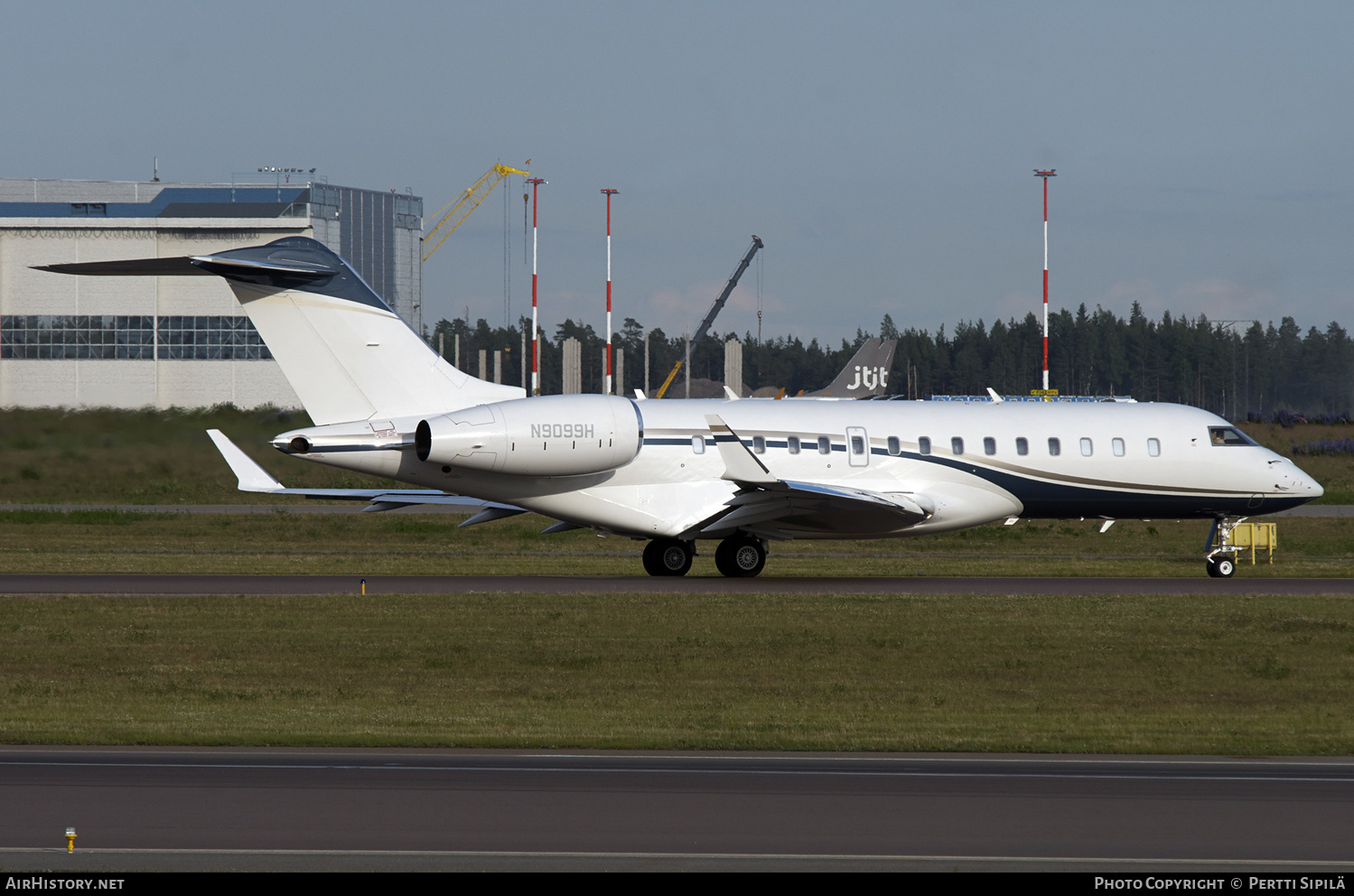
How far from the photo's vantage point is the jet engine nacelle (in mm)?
24719

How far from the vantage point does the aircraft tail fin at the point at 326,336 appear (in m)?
25.0

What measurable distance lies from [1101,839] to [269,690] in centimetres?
960

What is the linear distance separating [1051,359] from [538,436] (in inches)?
5276

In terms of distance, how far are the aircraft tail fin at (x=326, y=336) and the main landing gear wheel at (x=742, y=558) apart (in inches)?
213

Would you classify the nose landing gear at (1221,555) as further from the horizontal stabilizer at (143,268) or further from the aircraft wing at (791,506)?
the horizontal stabilizer at (143,268)

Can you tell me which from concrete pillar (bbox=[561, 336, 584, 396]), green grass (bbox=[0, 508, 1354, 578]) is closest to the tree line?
concrete pillar (bbox=[561, 336, 584, 396])

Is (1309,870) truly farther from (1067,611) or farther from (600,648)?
(1067,611)

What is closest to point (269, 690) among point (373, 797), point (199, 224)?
point (373, 797)

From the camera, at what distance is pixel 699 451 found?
2673 cm

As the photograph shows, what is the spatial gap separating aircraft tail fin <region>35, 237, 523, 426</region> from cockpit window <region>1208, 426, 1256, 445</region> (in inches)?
565

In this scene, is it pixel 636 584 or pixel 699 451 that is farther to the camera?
pixel 699 451

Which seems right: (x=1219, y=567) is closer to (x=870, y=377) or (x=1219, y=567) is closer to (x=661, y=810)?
(x=661, y=810)

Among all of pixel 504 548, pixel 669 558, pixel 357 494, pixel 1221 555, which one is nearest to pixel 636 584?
pixel 669 558

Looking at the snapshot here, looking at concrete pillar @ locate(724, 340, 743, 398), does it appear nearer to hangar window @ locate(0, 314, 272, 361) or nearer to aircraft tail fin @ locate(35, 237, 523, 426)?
hangar window @ locate(0, 314, 272, 361)
